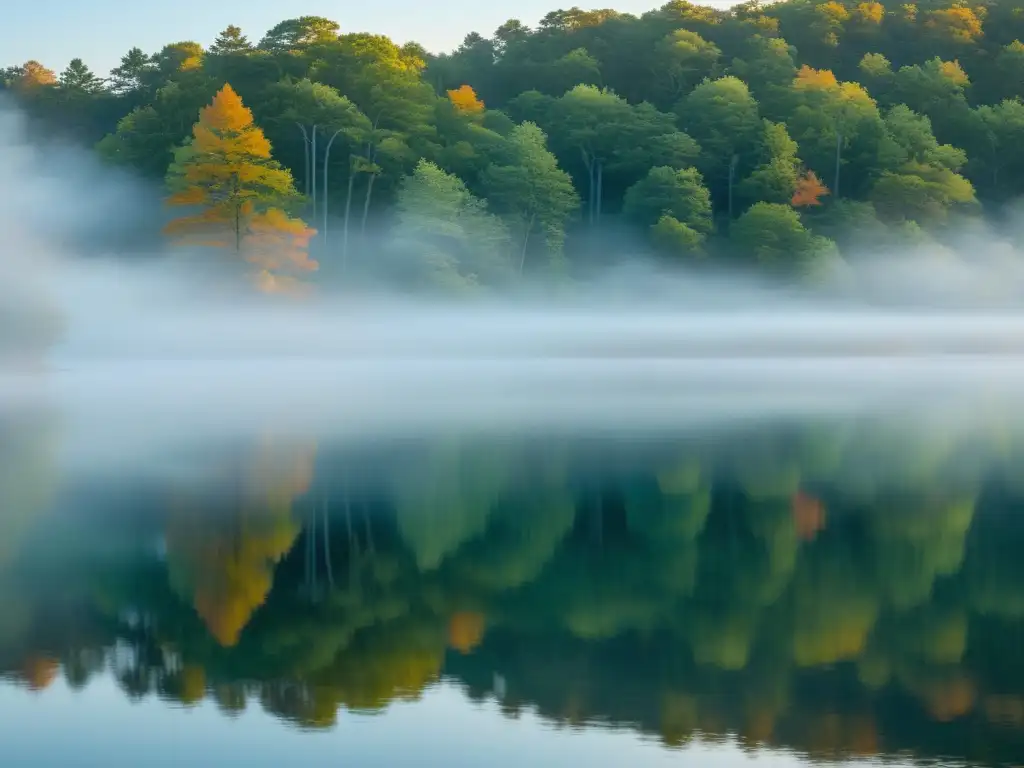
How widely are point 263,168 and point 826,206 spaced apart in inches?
1623

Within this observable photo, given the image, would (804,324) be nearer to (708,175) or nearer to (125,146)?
(708,175)

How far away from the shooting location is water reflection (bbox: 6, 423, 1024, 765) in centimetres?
930

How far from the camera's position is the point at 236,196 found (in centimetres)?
6297

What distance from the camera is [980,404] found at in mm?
29594

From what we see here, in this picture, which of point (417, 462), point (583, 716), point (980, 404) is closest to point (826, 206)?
point (980, 404)

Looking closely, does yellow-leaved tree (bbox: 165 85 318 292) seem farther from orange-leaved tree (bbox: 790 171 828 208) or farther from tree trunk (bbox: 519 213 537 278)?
orange-leaved tree (bbox: 790 171 828 208)

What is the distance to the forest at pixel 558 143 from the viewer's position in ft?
245

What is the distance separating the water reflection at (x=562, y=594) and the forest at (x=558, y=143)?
152 feet

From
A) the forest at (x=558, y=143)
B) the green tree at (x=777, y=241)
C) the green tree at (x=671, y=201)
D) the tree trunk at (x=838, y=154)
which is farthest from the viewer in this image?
the tree trunk at (x=838, y=154)

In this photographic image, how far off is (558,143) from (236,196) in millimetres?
33634

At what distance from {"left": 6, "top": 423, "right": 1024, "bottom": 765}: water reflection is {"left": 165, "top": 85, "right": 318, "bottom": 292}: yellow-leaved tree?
144 ft

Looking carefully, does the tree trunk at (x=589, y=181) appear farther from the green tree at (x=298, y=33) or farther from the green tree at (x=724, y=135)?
the green tree at (x=298, y=33)

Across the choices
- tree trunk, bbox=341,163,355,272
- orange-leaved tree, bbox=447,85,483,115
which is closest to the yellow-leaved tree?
tree trunk, bbox=341,163,355,272

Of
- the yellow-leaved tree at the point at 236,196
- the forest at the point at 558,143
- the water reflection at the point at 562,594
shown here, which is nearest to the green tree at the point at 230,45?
the forest at the point at 558,143
